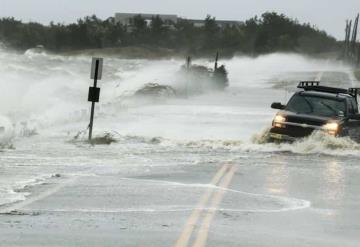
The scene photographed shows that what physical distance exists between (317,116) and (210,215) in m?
8.61

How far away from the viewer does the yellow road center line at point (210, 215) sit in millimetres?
7273

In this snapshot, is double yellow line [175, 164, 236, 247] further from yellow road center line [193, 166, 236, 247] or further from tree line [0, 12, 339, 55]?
tree line [0, 12, 339, 55]

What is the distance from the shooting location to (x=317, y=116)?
16688mm

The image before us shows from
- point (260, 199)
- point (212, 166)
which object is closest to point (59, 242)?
point (260, 199)

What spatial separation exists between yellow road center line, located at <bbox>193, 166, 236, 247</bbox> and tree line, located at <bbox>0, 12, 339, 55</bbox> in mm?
113373

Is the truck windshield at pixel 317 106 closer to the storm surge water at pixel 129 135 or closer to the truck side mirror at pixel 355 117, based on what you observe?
the truck side mirror at pixel 355 117

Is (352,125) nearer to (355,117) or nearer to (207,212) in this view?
(355,117)

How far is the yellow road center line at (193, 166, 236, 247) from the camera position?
7273 mm

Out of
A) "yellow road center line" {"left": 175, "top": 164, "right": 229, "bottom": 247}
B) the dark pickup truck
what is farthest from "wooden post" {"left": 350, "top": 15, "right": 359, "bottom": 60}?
"yellow road center line" {"left": 175, "top": 164, "right": 229, "bottom": 247}

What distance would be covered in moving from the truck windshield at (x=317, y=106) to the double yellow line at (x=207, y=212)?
190 inches

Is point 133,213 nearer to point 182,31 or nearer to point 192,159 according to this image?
point 192,159

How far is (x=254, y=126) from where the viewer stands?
24.6 meters

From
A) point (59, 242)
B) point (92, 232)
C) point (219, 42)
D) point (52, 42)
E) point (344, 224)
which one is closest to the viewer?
point (59, 242)

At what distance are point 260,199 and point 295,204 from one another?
22.0 inches
